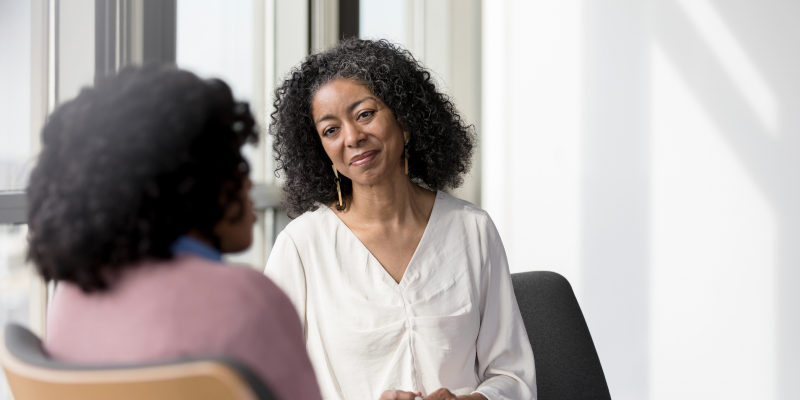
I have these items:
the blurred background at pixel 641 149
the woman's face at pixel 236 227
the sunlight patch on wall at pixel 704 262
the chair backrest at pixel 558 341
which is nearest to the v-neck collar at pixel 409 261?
the chair backrest at pixel 558 341

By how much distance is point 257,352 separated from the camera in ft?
1.80

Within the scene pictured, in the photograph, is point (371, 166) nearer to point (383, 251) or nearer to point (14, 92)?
point (383, 251)

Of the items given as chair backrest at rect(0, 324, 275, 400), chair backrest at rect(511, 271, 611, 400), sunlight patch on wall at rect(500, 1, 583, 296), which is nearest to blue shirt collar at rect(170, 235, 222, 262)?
chair backrest at rect(0, 324, 275, 400)

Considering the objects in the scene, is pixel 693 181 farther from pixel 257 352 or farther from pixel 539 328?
pixel 257 352

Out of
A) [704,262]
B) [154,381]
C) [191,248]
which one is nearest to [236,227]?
[191,248]

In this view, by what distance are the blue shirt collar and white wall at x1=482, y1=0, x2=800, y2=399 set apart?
246cm

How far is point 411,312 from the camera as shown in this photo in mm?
1500

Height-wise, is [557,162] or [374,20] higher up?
[374,20]

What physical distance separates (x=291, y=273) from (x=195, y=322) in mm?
1004

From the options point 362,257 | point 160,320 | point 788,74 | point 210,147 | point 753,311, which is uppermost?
point 788,74

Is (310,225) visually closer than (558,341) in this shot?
Yes

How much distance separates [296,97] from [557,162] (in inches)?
74.2

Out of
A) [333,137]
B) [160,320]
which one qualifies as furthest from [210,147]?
[333,137]

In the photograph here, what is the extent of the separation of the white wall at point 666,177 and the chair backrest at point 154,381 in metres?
2.51
